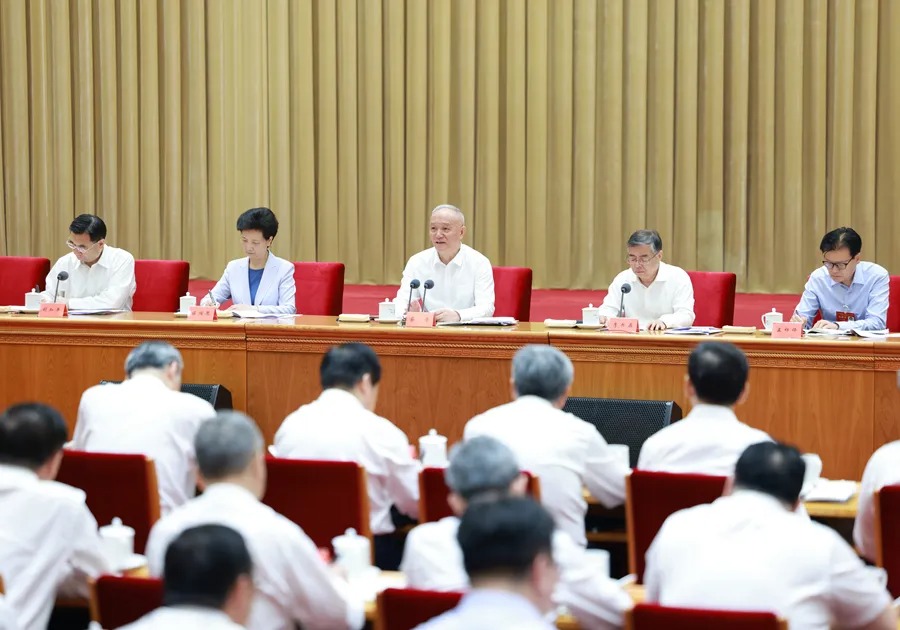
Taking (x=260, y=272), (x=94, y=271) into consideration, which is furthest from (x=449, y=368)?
(x=94, y=271)

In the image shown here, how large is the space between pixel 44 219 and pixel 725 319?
4.99 meters

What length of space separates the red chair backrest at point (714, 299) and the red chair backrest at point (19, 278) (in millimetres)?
3270

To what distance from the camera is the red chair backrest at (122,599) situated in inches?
89.9

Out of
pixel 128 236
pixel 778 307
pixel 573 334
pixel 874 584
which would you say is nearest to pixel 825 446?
pixel 573 334

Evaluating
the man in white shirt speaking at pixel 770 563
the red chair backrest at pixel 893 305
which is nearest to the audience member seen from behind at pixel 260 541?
the man in white shirt speaking at pixel 770 563

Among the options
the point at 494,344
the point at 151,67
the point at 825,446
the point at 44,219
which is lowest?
the point at 825,446

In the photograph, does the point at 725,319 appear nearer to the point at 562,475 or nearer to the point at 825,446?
the point at 825,446

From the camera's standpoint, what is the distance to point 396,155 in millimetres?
8414

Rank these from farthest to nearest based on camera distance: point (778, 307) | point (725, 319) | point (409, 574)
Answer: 1. point (778, 307)
2. point (725, 319)
3. point (409, 574)

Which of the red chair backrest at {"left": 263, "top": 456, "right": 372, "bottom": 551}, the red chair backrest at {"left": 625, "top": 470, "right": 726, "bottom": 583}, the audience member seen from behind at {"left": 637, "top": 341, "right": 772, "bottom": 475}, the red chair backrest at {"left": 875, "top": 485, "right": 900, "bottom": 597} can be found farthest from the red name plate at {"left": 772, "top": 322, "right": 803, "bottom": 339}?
the red chair backrest at {"left": 263, "top": 456, "right": 372, "bottom": 551}

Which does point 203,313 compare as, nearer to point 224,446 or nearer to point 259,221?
point 259,221

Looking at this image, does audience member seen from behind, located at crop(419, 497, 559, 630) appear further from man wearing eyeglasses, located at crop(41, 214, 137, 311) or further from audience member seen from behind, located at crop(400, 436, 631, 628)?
man wearing eyeglasses, located at crop(41, 214, 137, 311)

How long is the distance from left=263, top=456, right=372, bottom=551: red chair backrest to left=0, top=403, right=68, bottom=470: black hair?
642 millimetres

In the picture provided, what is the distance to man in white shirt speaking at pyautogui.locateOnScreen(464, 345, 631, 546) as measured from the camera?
3285 millimetres
